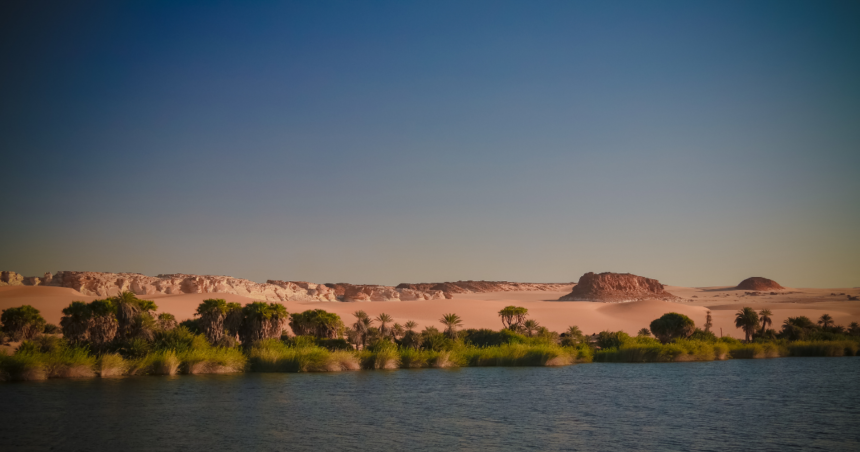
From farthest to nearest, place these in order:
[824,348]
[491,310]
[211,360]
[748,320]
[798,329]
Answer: [491,310] → [748,320] → [798,329] → [824,348] → [211,360]

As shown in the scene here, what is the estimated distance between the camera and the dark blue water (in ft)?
60.5

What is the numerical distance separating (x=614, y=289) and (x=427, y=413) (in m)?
142

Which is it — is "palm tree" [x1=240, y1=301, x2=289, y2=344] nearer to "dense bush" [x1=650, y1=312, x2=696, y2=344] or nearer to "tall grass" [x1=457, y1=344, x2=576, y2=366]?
"tall grass" [x1=457, y1=344, x2=576, y2=366]

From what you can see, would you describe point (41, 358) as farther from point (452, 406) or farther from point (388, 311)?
point (388, 311)

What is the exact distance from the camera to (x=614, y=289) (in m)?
157

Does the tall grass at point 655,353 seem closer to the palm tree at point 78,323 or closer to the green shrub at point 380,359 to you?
the green shrub at point 380,359

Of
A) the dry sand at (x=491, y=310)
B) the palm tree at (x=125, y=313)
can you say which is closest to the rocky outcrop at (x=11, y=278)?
the dry sand at (x=491, y=310)

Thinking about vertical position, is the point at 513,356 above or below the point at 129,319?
below

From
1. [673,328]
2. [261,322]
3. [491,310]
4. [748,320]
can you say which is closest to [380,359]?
[261,322]

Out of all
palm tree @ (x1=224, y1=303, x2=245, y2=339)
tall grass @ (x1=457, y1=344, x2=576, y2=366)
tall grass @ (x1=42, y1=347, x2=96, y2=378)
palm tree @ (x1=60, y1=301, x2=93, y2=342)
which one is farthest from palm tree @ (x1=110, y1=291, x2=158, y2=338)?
tall grass @ (x1=457, y1=344, x2=576, y2=366)

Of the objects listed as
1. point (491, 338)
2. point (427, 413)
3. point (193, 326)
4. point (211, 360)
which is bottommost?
point (427, 413)

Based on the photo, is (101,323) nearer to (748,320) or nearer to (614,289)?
(748,320)

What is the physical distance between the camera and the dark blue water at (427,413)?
726 inches

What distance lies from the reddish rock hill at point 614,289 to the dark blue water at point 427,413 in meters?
118
